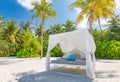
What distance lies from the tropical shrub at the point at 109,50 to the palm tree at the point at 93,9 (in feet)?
10.2

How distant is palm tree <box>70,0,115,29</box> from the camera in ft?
43.8

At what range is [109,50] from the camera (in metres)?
15.9

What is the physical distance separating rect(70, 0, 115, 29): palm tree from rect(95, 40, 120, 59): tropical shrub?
3.12m

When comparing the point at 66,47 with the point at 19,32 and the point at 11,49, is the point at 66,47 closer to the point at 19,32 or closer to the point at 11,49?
the point at 11,49

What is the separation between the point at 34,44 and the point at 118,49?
888cm

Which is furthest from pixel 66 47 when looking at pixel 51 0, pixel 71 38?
pixel 51 0

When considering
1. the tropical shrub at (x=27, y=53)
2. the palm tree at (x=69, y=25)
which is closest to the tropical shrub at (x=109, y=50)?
the tropical shrub at (x=27, y=53)

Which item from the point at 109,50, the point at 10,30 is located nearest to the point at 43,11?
the point at 109,50

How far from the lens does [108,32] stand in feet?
70.7

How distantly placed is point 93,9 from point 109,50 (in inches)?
172

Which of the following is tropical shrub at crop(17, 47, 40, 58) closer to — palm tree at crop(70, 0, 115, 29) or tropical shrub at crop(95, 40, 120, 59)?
palm tree at crop(70, 0, 115, 29)

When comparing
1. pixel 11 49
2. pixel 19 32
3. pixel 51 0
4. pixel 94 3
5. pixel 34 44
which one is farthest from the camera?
pixel 19 32

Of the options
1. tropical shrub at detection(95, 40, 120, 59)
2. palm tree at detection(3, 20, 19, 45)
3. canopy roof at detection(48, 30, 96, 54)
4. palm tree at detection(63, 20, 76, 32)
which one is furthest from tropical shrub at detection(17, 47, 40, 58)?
canopy roof at detection(48, 30, 96, 54)

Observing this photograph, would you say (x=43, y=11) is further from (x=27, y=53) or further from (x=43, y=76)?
(x=43, y=76)
